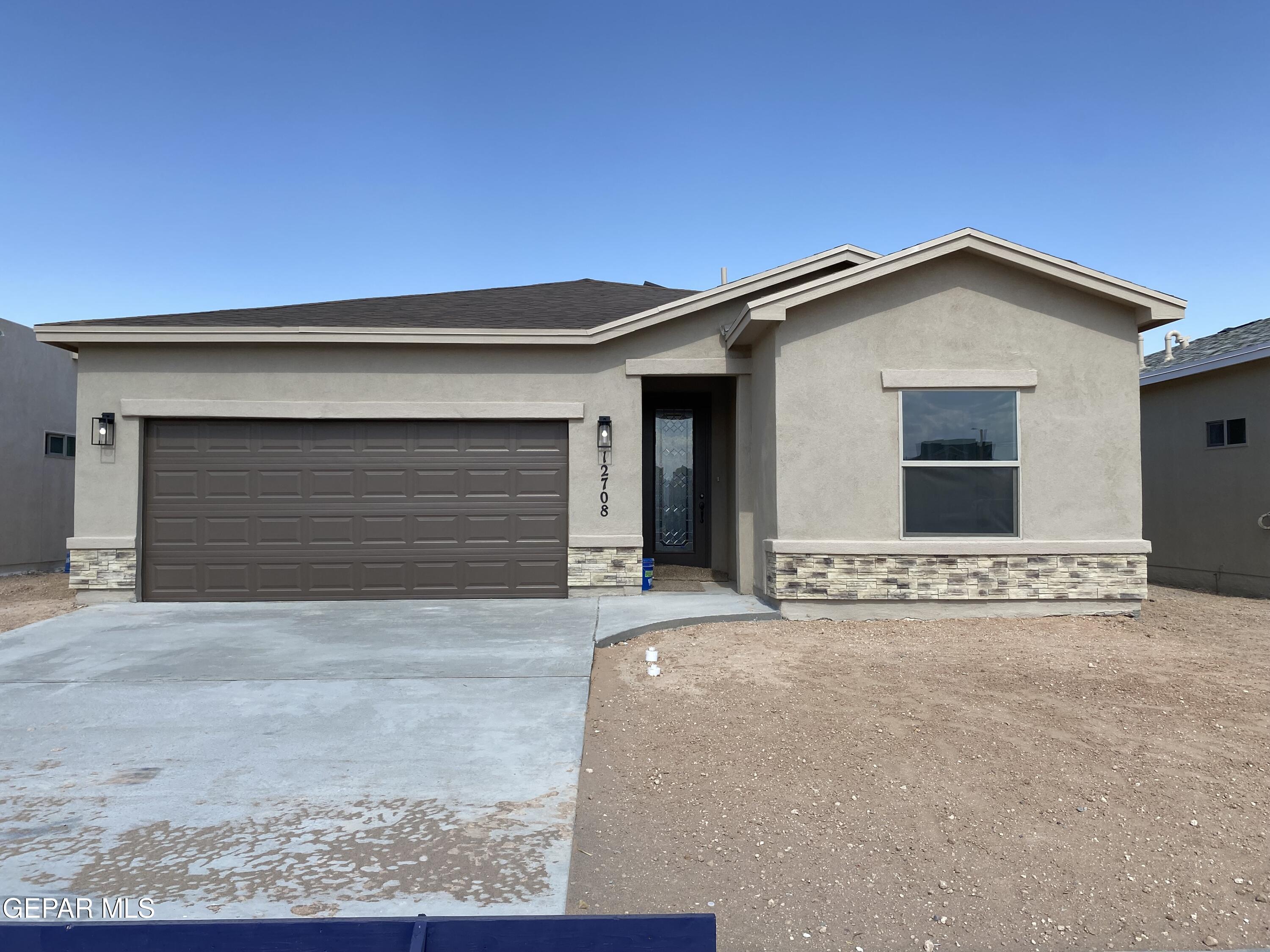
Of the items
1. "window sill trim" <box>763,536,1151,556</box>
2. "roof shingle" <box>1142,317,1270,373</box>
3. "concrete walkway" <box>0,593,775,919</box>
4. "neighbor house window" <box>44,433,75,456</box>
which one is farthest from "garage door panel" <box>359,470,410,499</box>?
"roof shingle" <box>1142,317,1270,373</box>

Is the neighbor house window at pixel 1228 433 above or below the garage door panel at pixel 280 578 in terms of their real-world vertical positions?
above

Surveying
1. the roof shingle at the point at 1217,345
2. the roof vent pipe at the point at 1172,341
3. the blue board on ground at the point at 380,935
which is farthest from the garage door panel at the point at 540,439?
the roof vent pipe at the point at 1172,341

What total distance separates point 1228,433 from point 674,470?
27.8 feet

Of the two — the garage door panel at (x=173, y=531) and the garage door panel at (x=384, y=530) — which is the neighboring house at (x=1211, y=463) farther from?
the garage door panel at (x=173, y=531)

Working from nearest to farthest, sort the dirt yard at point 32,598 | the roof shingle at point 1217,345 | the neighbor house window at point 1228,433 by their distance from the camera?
the dirt yard at point 32,598
the neighbor house window at point 1228,433
the roof shingle at point 1217,345

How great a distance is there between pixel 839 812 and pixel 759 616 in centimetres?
480

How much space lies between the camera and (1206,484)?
39.7ft

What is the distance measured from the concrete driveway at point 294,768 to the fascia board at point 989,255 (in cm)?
457

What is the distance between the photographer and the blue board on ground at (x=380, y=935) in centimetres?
180

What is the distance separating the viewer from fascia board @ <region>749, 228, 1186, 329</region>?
27.6 ft

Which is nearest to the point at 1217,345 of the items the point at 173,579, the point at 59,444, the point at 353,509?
the point at 353,509

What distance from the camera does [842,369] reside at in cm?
860

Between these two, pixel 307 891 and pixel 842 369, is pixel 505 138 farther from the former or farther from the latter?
pixel 307 891

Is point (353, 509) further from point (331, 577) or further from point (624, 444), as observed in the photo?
point (624, 444)
